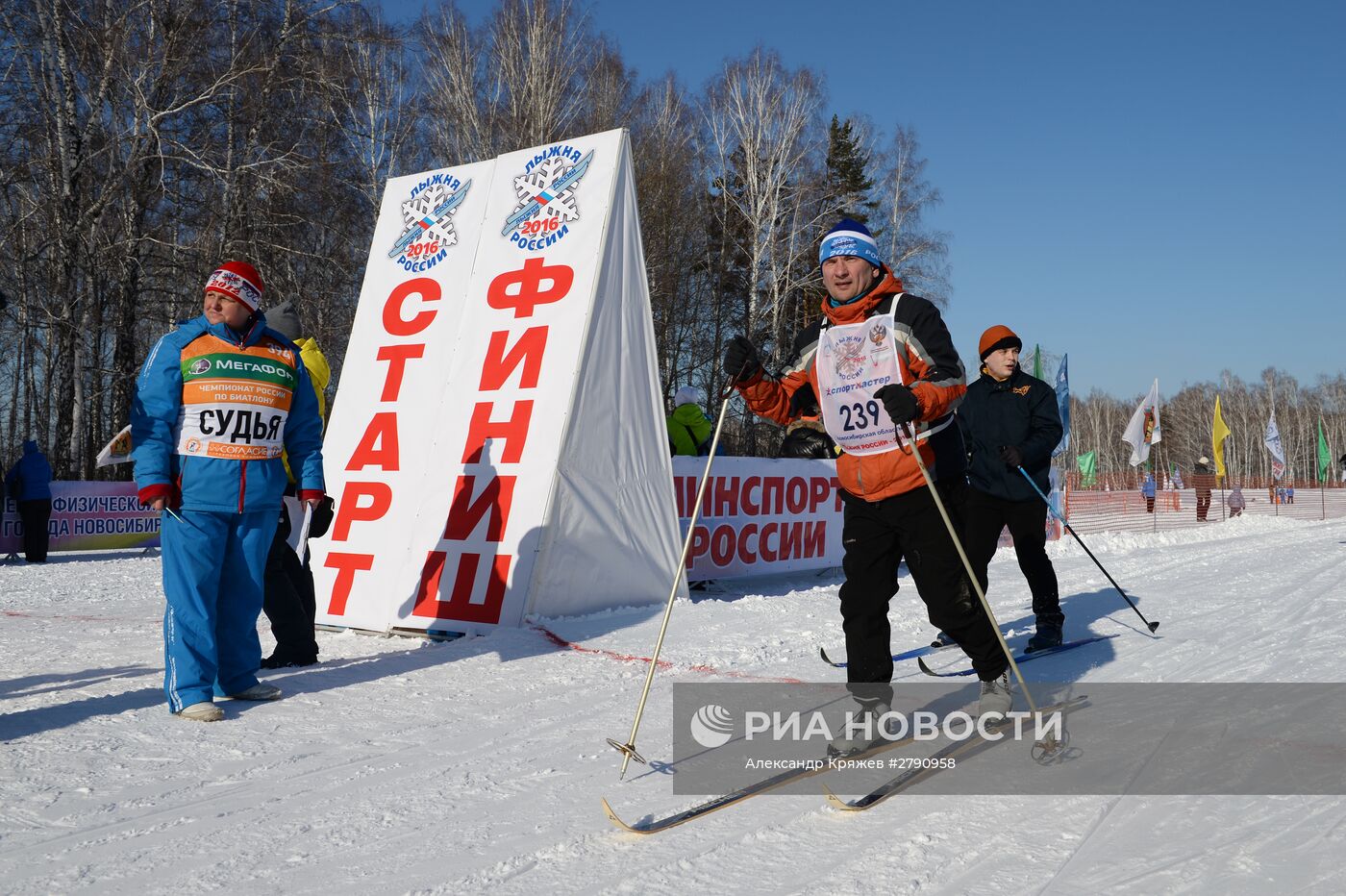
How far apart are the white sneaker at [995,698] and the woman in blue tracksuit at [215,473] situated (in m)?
2.77

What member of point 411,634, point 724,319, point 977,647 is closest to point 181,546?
point 411,634

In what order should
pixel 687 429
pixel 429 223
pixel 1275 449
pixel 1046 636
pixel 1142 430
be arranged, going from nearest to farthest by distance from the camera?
pixel 1046 636 → pixel 429 223 → pixel 687 429 → pixel 1142 430 → pixel 1275 449

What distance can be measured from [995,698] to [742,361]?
4.82 ft

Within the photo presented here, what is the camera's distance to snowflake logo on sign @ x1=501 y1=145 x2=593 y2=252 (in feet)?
22.4

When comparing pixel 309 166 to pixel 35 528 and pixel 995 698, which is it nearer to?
pixel 35 528

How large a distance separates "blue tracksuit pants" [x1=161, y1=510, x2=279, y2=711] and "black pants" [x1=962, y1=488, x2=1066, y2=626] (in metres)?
3.69

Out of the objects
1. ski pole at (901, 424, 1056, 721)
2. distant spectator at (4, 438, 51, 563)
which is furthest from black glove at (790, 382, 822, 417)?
distant spectator at (4, 438, 51, 563)

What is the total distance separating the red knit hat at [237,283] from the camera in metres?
3.95

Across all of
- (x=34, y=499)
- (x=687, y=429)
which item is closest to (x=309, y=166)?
(x=34, y=499)

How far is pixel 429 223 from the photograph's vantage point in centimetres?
725

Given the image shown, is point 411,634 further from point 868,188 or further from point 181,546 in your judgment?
point 868,188

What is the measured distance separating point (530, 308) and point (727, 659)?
284 cm

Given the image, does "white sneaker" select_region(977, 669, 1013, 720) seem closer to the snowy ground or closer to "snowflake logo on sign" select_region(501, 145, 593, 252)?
the snowy ground

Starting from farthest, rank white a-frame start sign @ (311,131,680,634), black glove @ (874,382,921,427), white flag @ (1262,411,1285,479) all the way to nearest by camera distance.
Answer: white flag @ (1262,411,1285,479), white a-frame start sign @ (311,131,680,634), black glove @ (874,382,921,427)
